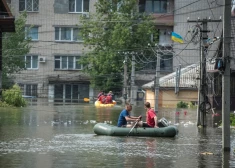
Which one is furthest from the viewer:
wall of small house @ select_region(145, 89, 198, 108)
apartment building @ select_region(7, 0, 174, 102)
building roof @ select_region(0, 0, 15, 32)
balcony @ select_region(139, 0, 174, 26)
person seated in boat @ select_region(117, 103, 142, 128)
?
apartment building @ select_region(7, 0, 174, 102)

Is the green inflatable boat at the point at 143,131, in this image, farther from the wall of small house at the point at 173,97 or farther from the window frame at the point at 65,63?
the window frame at the point at 65,63

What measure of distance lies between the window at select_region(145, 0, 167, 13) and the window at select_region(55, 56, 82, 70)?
9616 millimetres

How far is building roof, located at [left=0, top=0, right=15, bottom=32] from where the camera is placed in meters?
50.1

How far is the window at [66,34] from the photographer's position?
286 ft

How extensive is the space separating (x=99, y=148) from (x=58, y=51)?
61152 mm

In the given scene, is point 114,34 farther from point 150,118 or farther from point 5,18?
point 150,118

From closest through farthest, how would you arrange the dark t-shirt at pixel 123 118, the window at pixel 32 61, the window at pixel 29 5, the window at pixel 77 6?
the dark t-shirt at pixel 123 118 → the window at pixel 29 5 → the window at pixel 32 61 → the window at pixel 77 6

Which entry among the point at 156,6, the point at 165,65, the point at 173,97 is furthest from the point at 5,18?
the point at 165,65

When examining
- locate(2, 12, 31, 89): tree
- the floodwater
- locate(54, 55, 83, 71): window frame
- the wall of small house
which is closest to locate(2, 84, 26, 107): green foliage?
locate(2, 12, 31, 89): tree

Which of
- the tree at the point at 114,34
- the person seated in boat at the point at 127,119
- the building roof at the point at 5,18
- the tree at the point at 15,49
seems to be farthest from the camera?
the tree at the point at 114,34

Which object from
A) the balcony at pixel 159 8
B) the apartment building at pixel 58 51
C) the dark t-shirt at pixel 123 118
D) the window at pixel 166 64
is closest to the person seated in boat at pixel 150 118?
the dark t-shirt at pixel 123 118

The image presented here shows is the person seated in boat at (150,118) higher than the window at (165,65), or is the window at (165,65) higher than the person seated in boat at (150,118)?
the window at (165,65)

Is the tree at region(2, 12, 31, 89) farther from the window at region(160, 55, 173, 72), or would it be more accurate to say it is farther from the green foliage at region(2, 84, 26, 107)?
the window at region(160, 55, 173, 72)

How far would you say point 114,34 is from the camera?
76.1m
